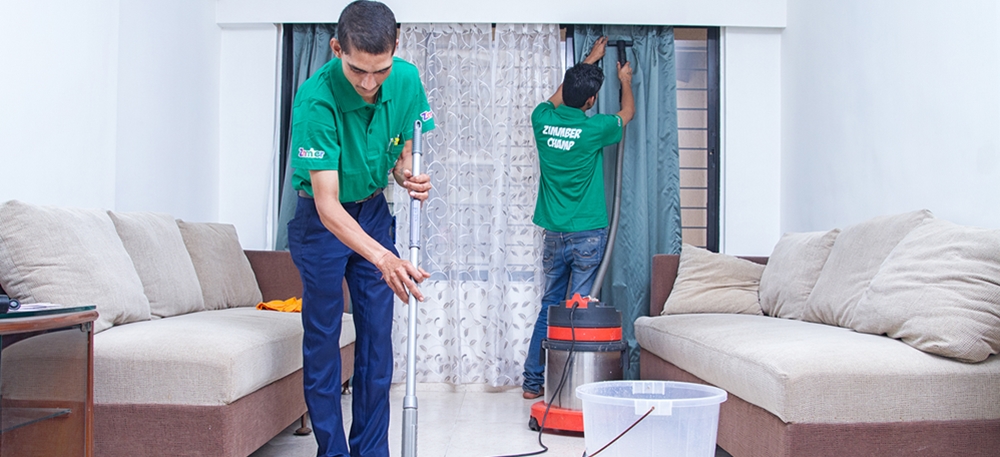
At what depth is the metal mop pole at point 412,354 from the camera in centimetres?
156

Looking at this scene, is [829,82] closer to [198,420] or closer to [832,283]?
[832,283]

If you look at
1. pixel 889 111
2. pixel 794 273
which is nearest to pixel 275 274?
pixel 794 273

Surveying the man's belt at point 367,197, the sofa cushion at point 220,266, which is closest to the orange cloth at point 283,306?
the sofa cushion at point 220,266

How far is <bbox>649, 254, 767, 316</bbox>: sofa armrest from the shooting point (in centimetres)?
354

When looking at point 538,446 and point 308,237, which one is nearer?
point 308,237

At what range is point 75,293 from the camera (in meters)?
2.09

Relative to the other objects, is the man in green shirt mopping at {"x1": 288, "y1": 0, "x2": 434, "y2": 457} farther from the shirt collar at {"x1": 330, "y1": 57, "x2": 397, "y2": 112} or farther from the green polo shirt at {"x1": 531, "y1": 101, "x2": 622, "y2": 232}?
the green polo shirt at {"x1": 531, "y1": 101, "x2": 622, "y2": 232}

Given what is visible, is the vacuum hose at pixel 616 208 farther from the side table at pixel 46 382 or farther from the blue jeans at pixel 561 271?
the side table at pixel 46 382

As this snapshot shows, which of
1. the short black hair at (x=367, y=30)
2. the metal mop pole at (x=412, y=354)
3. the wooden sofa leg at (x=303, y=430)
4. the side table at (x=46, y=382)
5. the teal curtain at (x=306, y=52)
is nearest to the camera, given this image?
the side table at (x=46, y=382)

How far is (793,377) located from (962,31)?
141cm

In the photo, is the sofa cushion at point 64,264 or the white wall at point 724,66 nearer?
the sofa cushion at point 64,264

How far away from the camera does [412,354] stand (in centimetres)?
164

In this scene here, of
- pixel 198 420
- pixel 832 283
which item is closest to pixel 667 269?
pixel 832 283

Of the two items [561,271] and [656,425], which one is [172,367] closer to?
[656,425]
